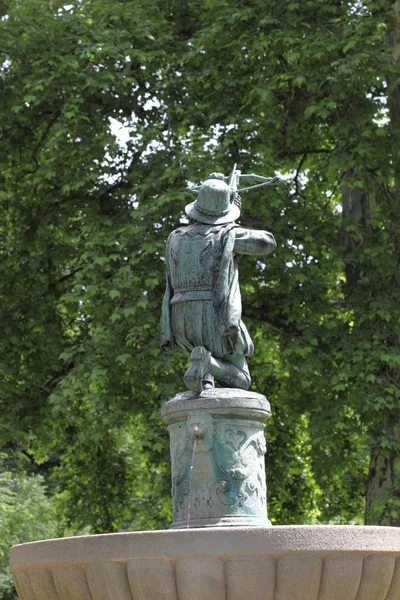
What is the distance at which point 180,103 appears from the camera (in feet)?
56.1

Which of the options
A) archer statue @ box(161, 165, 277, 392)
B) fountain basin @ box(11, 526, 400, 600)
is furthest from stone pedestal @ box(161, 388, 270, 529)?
fountain basin @ box(11, 526, 400, 600)

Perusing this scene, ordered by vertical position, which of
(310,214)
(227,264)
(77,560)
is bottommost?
(77,560)

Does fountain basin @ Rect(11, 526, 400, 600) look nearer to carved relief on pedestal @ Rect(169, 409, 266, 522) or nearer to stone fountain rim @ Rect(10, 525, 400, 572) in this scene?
stone fountain rim @ Rect(10, 525, 400, 572)

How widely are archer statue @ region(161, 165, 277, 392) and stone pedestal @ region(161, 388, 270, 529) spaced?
0.63ft

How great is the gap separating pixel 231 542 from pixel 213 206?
2720mm

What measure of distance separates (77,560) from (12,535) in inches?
754

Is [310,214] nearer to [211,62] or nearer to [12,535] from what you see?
[211,62]

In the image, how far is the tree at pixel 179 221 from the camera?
50.1ft

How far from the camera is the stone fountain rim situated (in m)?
6.74

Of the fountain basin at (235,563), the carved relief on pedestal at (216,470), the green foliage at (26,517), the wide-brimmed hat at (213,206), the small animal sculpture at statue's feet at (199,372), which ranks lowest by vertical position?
the fountain basin at (235,563)

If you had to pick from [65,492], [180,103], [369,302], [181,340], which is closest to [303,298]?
[369,302]

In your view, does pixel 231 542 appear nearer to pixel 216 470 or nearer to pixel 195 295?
pixel 216 470

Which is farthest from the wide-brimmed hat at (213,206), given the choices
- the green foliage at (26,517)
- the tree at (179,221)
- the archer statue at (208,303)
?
the green foliage at (26,517)

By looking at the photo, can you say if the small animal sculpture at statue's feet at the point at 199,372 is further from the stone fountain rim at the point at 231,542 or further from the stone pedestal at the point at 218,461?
the stone fountain rim at the point at 231,542
